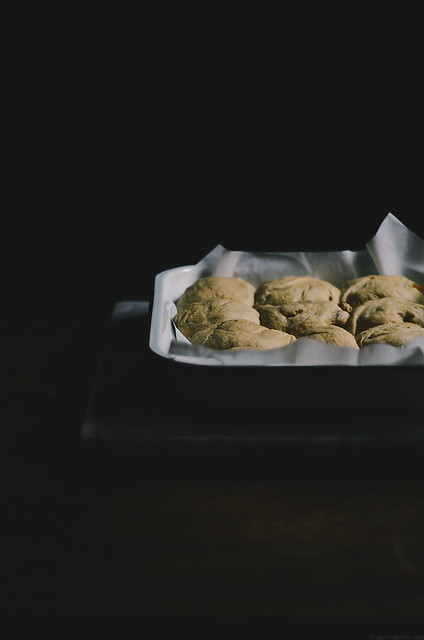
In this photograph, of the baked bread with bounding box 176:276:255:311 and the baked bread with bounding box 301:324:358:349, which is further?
the baked bread with bounding box 176:276:255:311

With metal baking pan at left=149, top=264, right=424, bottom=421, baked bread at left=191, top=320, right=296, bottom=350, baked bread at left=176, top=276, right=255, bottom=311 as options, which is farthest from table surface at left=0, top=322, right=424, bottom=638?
baked bread at left=176, top=276, right=255, bottom=311

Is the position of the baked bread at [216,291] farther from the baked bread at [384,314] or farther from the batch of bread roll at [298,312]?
the baked bread at [384,314]

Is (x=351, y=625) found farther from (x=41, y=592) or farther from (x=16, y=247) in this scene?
(x=16, y=247)

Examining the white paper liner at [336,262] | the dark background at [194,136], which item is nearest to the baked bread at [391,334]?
the white paper liner at [336,262]

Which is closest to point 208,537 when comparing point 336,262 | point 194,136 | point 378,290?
point 378,290

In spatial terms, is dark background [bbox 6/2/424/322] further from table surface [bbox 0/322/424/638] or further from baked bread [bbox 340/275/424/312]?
table surface [bbox 0/322/424/638]

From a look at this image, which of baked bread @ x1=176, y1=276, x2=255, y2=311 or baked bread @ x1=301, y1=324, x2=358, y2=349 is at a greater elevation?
baked bread @ x1=301, y1=324, x2=358, y2=349

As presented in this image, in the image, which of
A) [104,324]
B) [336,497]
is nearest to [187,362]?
[336,497]
